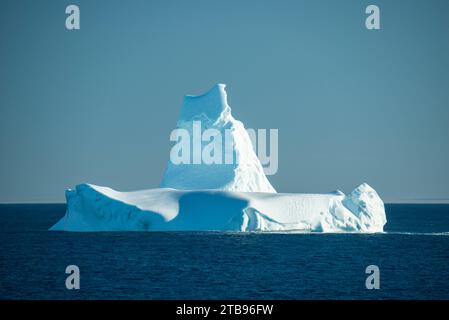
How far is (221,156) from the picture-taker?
1980 inches

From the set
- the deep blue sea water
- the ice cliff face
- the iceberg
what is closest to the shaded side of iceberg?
the iceberg

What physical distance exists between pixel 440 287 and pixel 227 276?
338 inches

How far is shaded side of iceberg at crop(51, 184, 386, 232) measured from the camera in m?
44.7

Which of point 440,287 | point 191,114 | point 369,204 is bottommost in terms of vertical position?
point 440,287

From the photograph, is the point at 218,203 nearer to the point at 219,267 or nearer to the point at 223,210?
the point at 223,210

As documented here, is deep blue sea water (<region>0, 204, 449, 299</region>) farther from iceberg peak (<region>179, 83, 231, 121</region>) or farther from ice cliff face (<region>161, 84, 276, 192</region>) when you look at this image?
iceberg peak (<region>179, 83, 231, 121</region>)

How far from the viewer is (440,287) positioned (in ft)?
99.6

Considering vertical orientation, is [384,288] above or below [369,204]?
below

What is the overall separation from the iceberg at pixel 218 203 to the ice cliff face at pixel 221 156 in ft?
0.21

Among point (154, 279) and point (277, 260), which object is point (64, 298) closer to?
point (154, 279)

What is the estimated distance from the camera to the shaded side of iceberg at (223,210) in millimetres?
44719

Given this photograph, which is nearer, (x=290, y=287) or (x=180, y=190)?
(x=290, y=287)

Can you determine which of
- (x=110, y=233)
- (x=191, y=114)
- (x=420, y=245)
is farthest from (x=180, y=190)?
(x=420, y=245)

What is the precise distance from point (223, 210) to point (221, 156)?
6.21 meters
